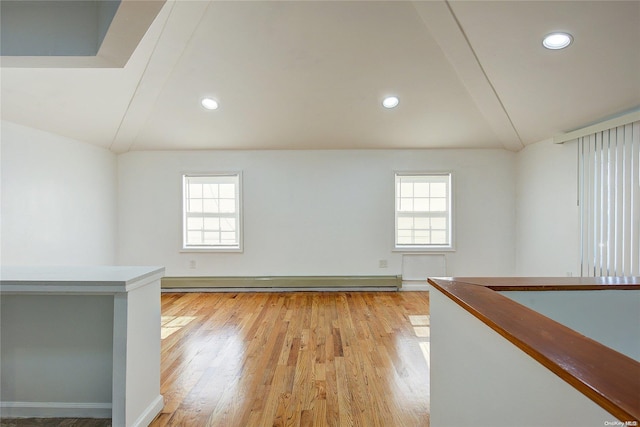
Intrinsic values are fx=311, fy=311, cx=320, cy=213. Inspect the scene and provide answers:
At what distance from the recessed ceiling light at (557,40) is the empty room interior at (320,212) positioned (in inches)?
0.8

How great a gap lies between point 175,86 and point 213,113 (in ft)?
1.75

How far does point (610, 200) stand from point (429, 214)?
2039 mm

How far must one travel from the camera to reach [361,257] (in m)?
4.59

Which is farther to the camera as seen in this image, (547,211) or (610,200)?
(547,211)

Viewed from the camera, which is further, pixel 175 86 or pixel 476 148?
pixel 476 148

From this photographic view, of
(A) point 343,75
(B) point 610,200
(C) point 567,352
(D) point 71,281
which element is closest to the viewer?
(C) point 567,352

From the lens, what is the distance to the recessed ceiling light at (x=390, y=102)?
11.9 feet

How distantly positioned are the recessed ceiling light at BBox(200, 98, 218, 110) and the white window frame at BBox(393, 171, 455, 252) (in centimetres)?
264

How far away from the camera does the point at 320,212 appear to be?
4605mm

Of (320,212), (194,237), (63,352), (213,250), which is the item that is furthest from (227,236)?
(63,352)

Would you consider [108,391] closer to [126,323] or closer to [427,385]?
[126,323]

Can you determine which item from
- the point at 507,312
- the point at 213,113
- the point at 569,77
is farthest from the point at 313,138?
the point at 507,312

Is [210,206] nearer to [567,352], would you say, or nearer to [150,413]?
[150,413]

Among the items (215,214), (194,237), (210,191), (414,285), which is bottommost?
(414,285)
